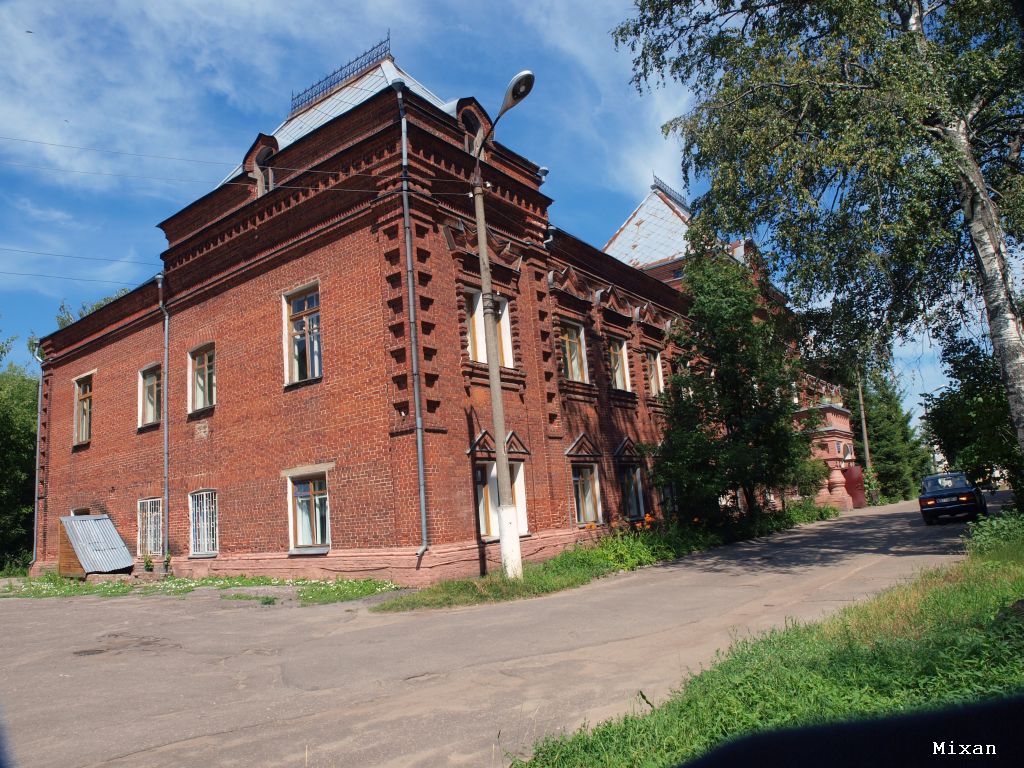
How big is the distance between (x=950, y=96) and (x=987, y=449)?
24.3ft

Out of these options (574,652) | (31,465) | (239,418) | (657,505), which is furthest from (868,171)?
(31,465)

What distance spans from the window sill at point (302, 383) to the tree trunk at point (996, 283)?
12117 mm

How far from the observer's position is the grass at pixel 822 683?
398 cm

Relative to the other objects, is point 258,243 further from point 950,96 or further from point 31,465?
point 31,465

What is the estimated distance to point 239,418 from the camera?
16.3 metres

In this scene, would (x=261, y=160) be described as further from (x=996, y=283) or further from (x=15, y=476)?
(x=15, y=476)

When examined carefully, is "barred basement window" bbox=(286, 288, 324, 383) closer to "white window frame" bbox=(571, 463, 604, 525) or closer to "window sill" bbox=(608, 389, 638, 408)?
"white window frame" bbox=(571, 463, 604, 525)

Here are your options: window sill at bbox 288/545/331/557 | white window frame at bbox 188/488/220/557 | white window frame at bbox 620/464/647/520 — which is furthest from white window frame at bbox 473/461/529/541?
white window frame at bbox 188/488/220/557

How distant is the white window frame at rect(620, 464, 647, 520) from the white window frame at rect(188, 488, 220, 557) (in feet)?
32.9

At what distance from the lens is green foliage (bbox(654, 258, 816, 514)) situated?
1827 cm

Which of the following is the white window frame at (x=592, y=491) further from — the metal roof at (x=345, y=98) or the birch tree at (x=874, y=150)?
the metal roof at (x=345, y=98)

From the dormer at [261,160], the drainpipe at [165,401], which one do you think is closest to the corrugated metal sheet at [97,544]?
the drainpipe at [165,401]

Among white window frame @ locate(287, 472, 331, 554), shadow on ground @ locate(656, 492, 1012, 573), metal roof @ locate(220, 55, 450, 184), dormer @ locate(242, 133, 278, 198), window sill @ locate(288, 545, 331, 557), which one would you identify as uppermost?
metal roof @ locate(220, 55, 450, 184)

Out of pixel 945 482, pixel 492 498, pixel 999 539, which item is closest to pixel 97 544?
pixel 492 498
